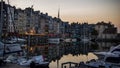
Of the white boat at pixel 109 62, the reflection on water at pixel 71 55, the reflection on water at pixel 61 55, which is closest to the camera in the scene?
the white boat at pixel 109 62

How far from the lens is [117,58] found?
16.1 metres

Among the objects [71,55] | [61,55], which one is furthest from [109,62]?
[71,55]

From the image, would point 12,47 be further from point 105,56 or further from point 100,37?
point 100,37

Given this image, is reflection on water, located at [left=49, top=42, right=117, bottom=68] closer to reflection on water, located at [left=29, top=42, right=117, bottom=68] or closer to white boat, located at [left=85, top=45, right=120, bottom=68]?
reflection on water, located at [left=29, top=42, right=117, bottom=68]

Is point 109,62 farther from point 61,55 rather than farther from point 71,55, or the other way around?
point 71,55

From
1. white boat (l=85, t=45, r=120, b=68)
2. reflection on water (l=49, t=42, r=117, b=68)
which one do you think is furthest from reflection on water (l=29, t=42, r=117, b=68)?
white boat (l=85, t=45, r=120, b=68)

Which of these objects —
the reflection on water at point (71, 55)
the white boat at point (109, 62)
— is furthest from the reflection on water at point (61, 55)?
the white boat at point (109, 62)

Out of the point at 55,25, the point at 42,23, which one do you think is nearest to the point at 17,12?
the point at 42,23

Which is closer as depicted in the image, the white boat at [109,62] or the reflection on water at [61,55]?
the white boat at [109,62]

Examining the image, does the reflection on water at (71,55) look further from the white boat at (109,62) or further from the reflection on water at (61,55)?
the white boat at (109,62)

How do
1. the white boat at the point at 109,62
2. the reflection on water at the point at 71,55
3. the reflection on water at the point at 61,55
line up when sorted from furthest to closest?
the reflection on water at the point at 61,55
the reflection on water at the point at 71,55
the white boat at the point at 109,62

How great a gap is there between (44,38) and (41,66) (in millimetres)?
21916

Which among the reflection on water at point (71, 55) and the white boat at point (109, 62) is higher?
the white boat at point (109, 62)

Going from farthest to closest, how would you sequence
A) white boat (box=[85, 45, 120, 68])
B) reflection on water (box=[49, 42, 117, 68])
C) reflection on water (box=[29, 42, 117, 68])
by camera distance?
reflection on water (box=[29, 42, 117, 68]), reflection on water (box=[49, 42, 117, 68]), white boat (box=[85, 45, 120, 68])
